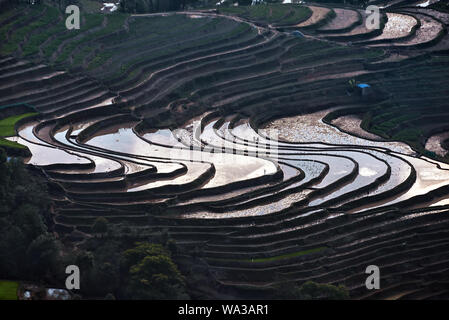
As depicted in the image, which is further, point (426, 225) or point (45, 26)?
point (45, 26)

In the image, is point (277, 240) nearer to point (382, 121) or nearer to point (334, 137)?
point (334, 137)

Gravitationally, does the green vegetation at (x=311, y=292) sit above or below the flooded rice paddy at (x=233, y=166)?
below

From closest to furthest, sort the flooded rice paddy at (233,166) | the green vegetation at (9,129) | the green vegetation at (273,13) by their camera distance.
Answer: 1. the flooded rice paddy at (233,166)
2. the green vegetation at (9,129)
3. the green vegetation at (273,13)

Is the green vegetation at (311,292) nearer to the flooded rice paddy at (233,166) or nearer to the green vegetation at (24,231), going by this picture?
the flooded rice paddy at (233,166)

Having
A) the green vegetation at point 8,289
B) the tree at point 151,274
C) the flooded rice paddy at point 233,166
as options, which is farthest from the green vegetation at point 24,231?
the tree at point 151,274

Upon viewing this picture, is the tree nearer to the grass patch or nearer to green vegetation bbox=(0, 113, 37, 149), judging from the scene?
green vegetation bbox=(0, 113, 37, 149)
